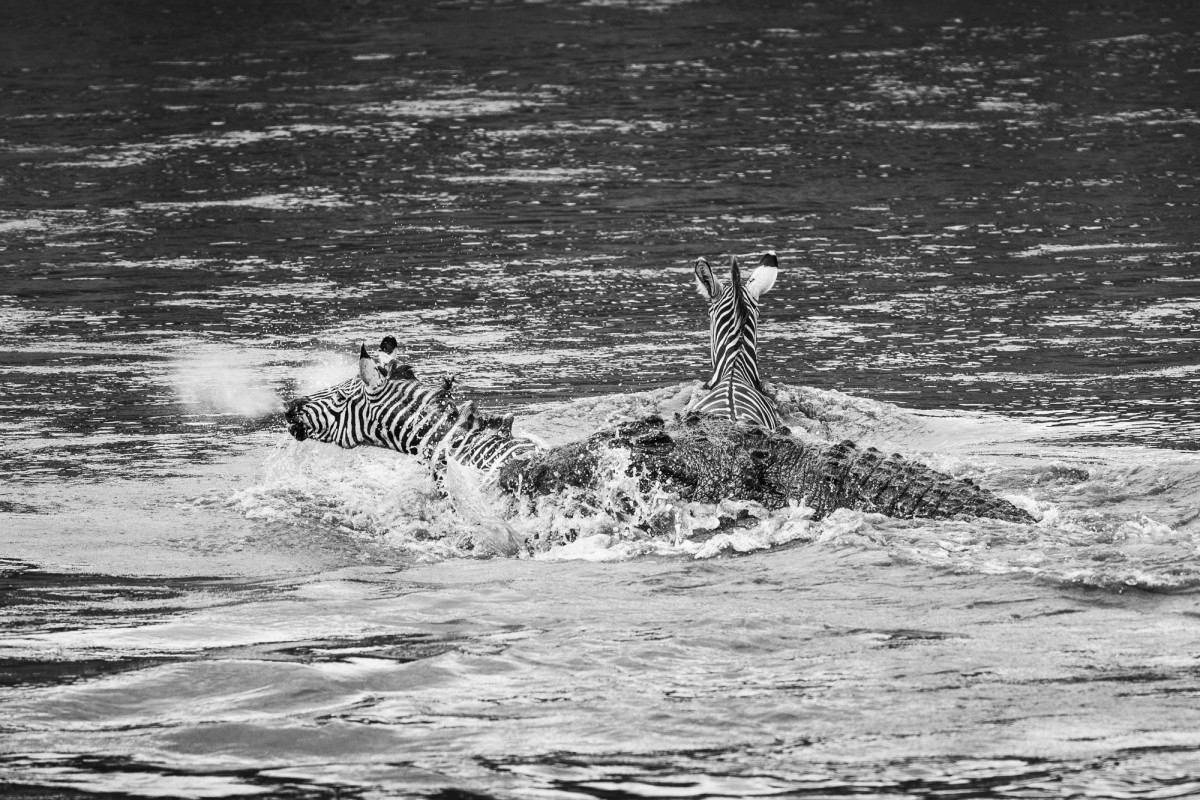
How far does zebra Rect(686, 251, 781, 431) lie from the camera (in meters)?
12.1

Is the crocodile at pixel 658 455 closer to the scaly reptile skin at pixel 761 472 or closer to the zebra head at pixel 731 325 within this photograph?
the scaly reptile skin at pixel 761 472

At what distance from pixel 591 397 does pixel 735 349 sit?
7.68 feet

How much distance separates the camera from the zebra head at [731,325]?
486 inches

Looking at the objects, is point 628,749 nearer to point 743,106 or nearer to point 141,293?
point 141,293

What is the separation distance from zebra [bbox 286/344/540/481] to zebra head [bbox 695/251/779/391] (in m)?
1.51

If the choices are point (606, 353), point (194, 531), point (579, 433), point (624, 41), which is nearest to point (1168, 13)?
point (624, 41)

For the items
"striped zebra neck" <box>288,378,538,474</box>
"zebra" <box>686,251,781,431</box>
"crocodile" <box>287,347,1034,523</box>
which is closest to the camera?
"crocodile" <box>287,347,1034,523</box>

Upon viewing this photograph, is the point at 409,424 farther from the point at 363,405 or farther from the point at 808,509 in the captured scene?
the point at 808,509

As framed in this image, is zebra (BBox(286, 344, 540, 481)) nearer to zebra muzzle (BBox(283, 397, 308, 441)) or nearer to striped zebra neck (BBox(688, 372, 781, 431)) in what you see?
zebra muzzle (BBox(283, 397, 308, 441))

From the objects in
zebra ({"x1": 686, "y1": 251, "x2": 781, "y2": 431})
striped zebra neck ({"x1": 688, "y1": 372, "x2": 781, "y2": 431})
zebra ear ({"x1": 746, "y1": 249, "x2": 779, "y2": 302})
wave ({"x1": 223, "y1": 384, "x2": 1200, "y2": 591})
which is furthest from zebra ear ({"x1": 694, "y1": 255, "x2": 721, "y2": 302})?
→ wave ({"x1": 223, "y1": 384, "x2": 1200, "y2": 591})

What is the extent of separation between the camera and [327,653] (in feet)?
27.5

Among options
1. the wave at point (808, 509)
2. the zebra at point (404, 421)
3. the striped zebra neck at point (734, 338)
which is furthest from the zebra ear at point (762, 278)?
the zebra at point (404, 421)

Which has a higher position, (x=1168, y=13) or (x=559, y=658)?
(x=1168, y=13)

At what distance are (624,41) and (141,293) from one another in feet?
56.2
